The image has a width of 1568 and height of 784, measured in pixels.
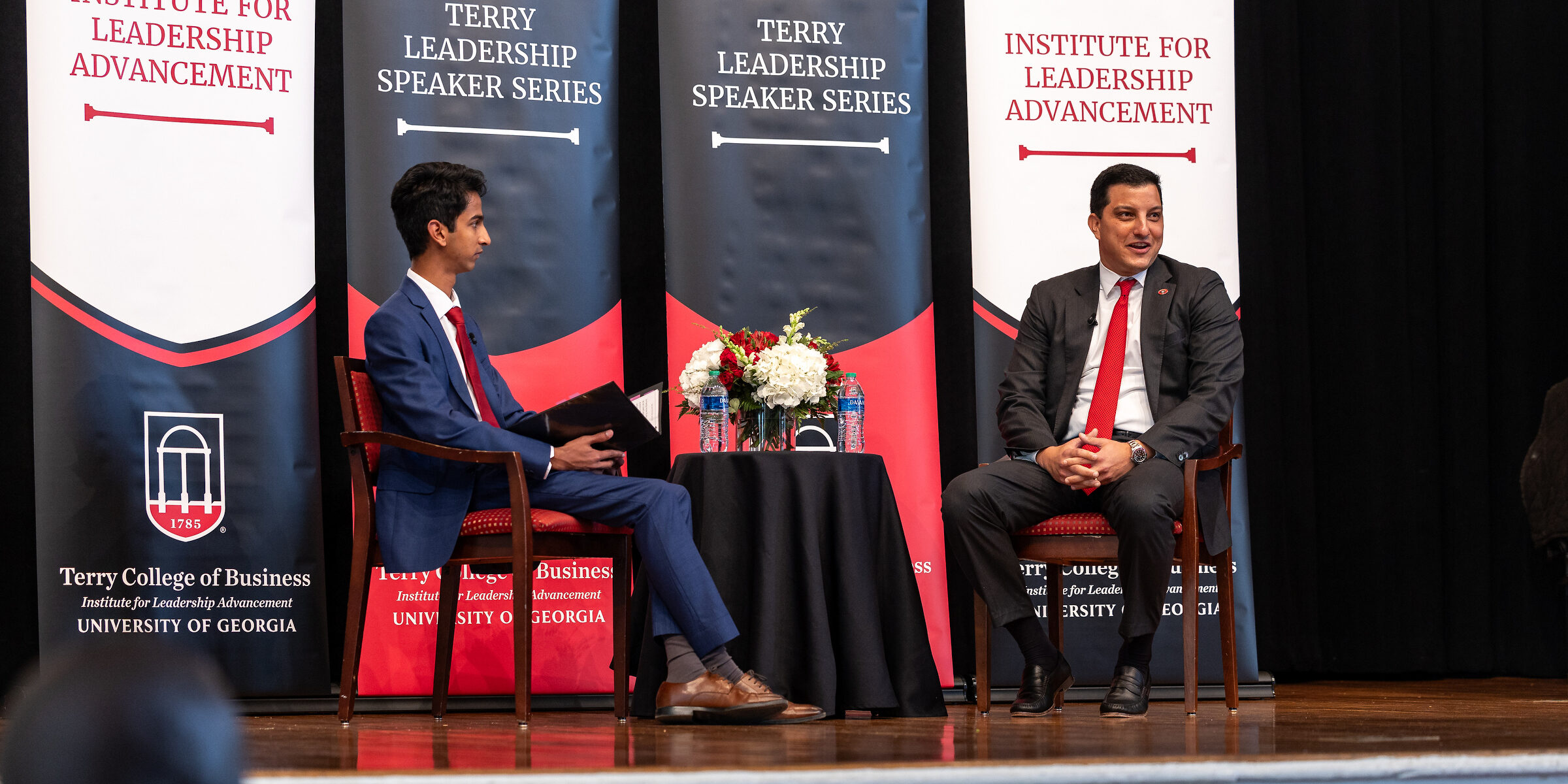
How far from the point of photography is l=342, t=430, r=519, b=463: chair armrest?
10.1 ft

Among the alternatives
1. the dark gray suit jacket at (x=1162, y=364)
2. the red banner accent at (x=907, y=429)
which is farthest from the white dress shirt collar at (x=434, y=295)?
the dark gray suit jacket at (x=1162, y=364)

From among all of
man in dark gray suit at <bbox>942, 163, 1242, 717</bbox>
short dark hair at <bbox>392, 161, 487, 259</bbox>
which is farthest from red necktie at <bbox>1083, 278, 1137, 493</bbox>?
short dark hair at <bbox>392, 161, 487, 259</bbox>

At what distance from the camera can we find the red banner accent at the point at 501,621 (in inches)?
153

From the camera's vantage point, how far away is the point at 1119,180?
3.56 meters

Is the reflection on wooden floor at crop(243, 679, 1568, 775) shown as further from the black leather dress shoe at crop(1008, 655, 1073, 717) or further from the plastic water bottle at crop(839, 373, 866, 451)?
the plastic water bottle at crop(839, 373, 866, 451)

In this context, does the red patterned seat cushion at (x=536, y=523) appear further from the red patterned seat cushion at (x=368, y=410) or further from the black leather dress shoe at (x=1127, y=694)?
the black leather dress shoe at (x=1127, y=694)

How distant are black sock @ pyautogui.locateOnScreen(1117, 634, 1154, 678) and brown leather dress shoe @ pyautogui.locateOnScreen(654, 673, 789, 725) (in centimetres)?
85

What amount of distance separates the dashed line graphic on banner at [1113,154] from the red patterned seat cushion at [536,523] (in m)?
1.90

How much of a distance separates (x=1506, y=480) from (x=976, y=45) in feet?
8.25

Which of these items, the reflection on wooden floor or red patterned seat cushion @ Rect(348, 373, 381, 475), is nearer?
the reflection on wooden floor

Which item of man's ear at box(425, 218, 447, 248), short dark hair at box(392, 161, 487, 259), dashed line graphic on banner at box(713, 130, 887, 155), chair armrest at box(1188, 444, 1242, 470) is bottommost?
chair armrest at box(1188, 444, 1242, 470)

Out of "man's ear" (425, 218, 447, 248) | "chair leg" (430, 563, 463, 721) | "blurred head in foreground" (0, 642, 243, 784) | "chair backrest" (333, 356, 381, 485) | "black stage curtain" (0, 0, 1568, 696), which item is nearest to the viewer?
"blurred head in foreground" (0, 642, 243, 784)

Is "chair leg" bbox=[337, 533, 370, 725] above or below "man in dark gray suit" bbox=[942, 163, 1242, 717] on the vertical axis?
below

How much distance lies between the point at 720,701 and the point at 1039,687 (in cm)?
83
